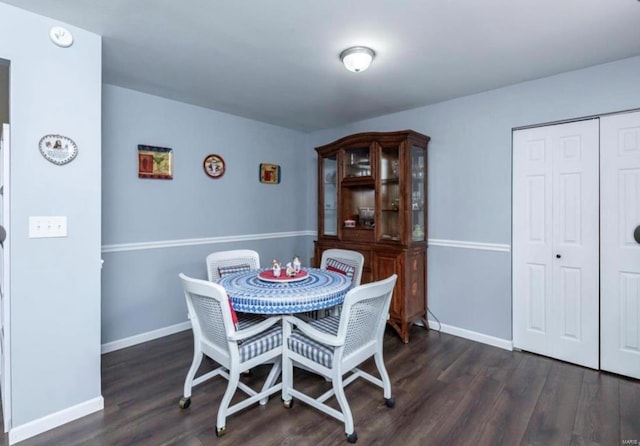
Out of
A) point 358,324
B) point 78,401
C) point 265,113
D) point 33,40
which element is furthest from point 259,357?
point 265,113

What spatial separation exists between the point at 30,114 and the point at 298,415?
2.38m

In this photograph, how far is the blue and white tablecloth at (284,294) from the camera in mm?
1968

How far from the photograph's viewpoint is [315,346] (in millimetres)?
1956

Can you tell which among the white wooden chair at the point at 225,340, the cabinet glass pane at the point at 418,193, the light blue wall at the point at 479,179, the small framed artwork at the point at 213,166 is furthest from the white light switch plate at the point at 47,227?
the light blue wall at the point at 479,179

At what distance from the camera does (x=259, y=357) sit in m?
2.01

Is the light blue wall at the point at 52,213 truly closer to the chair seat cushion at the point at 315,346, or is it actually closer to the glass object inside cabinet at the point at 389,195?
the chair seat cushion at the point at 315,346

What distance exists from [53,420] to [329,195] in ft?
10.0

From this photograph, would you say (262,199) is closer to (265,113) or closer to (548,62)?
(265,113)

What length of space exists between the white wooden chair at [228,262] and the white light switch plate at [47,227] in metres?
1.09

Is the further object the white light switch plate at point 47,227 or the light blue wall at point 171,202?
the light blue wall at point 171,202

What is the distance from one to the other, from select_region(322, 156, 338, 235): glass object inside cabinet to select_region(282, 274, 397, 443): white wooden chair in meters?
1.83

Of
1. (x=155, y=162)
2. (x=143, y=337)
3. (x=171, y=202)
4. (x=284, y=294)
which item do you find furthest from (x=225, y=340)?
(x=155, y=162)

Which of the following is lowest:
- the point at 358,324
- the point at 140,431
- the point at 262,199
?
the point at 140,431

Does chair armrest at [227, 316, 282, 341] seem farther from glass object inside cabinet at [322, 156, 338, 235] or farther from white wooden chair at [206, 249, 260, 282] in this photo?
glass object inside cabinet at [322, 156, 338, 235]
